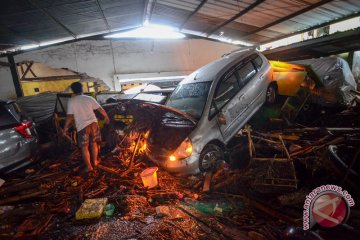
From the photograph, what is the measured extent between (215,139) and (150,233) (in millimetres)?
2415

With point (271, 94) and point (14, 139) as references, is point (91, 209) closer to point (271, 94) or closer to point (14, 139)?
point (14, 139)

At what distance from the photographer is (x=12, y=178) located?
17.1ft

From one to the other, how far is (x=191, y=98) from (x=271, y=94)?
2.70 metres

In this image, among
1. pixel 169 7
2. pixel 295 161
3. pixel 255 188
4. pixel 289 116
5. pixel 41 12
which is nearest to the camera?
pixel 255 188

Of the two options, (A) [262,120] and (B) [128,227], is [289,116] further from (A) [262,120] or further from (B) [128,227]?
(B) [128,227]

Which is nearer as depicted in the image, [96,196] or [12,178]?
[96,196]

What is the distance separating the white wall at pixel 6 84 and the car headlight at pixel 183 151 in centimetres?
1095

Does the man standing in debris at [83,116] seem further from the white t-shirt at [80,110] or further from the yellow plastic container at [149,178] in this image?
the yellow plastic container at [149,178]

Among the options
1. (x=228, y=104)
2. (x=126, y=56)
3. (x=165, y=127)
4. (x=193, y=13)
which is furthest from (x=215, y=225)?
(x=126, y=56)

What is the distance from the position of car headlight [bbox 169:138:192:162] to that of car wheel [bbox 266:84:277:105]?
3.34 meters

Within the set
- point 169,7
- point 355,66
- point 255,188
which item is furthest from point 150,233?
point 355,66

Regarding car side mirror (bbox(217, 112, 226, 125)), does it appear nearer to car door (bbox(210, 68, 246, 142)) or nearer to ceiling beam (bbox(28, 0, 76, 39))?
car door (bbox(210, 68, 246, 142))
